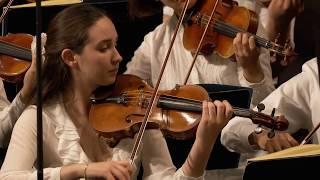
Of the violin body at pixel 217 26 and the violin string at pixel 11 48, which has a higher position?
the violin body at pixel 217 26

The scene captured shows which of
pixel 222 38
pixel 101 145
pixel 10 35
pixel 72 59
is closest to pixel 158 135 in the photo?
pixel 101 145

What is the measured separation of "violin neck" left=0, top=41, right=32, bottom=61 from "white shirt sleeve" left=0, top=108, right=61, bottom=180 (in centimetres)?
34

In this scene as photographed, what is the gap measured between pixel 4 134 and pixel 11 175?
37cm

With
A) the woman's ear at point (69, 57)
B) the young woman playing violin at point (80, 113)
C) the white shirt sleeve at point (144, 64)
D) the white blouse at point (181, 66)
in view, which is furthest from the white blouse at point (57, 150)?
the white shirt sleeve at point (144, 64)

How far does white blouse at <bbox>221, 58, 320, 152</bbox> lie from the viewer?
161 centimetres

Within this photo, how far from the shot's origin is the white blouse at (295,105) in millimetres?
1609

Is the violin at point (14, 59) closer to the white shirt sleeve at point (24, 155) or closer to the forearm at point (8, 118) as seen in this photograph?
the forearm at point (8, 118)

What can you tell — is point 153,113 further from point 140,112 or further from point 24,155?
point 24,155

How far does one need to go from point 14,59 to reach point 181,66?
487mm

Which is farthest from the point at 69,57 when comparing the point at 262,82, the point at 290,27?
the point at 290,27

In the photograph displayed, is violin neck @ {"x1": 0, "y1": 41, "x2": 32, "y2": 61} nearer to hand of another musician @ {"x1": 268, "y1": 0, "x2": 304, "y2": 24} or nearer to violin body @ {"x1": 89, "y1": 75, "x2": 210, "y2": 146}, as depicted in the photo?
violin body @ {"x1": 89, "y1": 75, "x2": 210, "y2": 146}

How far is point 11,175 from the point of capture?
1317 millimetres

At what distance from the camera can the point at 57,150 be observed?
143 cm

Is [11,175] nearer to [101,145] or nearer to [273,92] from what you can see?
[101,145]
